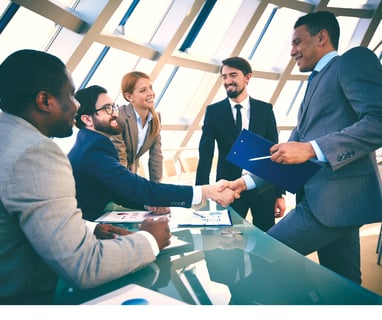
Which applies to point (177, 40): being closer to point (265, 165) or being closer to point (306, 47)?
point (306, 47)

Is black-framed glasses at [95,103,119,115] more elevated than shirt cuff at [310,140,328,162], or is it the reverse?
shirt cuff at [310,140,328,162]

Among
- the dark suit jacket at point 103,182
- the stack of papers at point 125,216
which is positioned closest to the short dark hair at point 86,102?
the dark suit jacket at point 103,182

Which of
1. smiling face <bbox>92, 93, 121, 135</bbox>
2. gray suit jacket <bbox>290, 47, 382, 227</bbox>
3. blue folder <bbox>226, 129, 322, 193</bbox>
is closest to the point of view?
gray suit jacket <bbox>290, 47, 382, 227</bbox>

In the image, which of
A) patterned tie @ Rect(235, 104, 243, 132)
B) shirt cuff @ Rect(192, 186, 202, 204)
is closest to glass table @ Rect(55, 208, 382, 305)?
shirt cuff @ Rect(192, 186, 202, 204)

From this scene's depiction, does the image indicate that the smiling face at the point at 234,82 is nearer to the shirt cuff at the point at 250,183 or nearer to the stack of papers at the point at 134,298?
the shirt cuff at the point at 250,183

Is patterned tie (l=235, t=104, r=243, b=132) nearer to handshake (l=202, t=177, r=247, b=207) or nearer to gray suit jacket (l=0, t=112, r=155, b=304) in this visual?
handshake (l=202, t=177, r=247, b=207)

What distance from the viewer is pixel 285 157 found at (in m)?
1.23

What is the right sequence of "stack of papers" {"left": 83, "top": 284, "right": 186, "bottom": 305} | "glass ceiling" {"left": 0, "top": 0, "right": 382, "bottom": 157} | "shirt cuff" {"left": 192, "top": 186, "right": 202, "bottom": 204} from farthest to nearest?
"glass ceiling" {"left": 0, "top": 0, "right": 382, "bottom": 157} < "shirt cuff" {"left": 192, "top": 186, "right": 202, "bottom": 204} < "stack of papers" {"left": 83, "top": 284, "right": 186, "bottom": 305}

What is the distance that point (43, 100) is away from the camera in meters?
0.90

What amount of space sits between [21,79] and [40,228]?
0.46 m

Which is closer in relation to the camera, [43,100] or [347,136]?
[43,100]

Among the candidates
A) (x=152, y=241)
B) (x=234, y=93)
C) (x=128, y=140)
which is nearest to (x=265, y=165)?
(x=152, y=241)

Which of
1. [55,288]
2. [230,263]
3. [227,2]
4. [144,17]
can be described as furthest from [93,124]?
[227,2]

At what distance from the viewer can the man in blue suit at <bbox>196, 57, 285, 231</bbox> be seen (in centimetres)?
237
